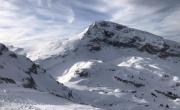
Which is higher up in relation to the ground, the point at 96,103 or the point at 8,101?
the point at 96,103

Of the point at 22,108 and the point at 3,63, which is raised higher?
the point at 3,63

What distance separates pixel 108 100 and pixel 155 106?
79.2 feet

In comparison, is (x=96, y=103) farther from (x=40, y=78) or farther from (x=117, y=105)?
(x=40, y=78)

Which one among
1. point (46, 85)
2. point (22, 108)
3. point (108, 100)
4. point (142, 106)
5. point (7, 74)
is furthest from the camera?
point (108, 100)

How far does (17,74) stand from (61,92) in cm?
2335

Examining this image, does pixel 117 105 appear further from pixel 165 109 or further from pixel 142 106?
pixel 165 109

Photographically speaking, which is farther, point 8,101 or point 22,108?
point 8,101

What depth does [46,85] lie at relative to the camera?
15125 cm

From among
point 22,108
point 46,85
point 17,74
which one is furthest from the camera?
point 46,85

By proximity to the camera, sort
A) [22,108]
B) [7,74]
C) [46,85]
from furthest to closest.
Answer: [46,85], [7,74], [22,108]

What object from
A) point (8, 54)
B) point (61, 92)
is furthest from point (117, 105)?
point (8, 54)

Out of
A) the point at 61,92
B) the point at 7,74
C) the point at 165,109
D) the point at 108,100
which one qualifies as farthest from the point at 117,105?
the point at 7,74

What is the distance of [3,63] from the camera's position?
13900cm

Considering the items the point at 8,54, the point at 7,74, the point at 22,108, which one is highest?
the point at 8,54
